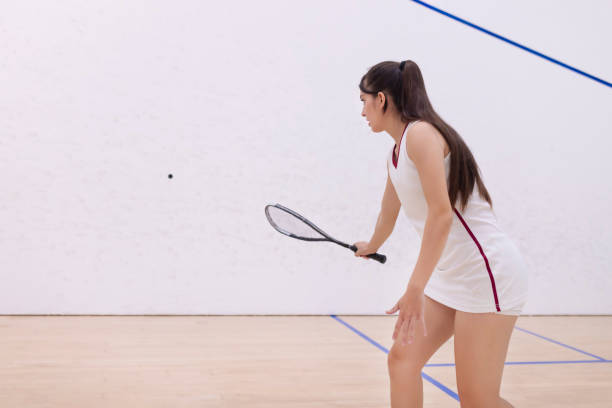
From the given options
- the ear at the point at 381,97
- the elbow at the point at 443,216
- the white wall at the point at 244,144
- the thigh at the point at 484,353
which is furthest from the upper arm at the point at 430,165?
the white wall at the point at 244,144

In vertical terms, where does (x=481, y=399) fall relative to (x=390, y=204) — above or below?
below

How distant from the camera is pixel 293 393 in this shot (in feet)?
5.66

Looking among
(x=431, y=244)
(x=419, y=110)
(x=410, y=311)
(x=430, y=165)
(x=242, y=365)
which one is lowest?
(x=242, y=365)

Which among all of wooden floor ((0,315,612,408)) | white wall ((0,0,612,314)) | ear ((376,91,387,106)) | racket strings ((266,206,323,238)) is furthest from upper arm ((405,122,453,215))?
white wall ((0,0,612,314))

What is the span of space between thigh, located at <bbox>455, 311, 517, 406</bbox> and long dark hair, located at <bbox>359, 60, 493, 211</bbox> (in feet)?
0.72

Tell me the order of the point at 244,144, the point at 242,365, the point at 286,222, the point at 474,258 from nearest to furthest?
1. the point at 474,258
2. the point at 286,222
3. the point at 242,365
4. the point at 244,144

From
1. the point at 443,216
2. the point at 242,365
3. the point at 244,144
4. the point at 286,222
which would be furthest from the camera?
the point at 244,144

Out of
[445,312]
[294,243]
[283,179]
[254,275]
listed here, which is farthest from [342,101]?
[445,312]

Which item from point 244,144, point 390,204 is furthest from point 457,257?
point 244,144

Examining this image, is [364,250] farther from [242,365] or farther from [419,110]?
[242,365]

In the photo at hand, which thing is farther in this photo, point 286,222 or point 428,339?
point 286,222

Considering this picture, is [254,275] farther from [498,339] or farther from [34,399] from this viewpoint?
[498,339]

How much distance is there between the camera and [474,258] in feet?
3.45

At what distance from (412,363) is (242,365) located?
1.07 m
